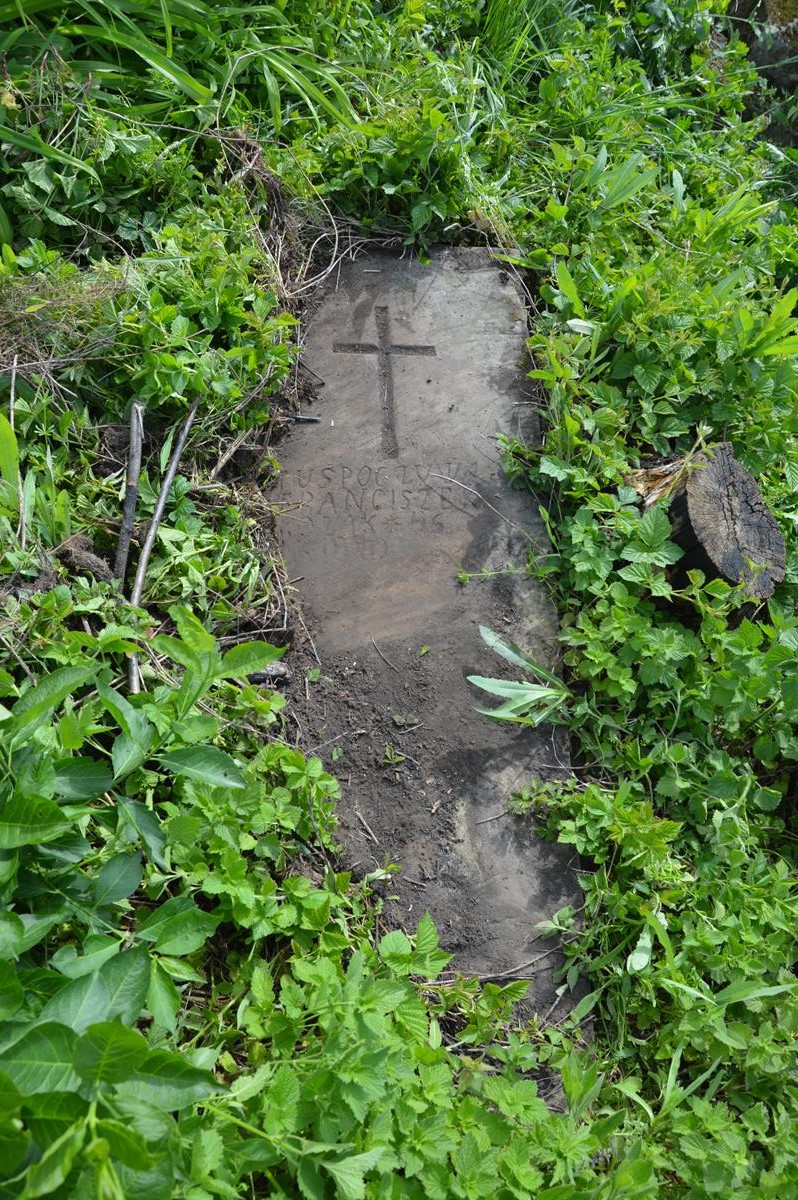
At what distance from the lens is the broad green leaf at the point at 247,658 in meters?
1.71

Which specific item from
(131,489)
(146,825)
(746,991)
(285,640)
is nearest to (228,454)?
(131,489)

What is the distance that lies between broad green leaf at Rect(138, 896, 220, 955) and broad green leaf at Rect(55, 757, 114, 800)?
0.25 metres

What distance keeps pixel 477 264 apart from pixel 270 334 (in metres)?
0.93

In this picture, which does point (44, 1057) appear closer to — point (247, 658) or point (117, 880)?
point (117, 880)

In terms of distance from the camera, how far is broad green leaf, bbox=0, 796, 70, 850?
145cm

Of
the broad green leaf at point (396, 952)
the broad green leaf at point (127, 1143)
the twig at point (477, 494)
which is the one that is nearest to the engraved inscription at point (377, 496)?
the twig at point (477, 494)

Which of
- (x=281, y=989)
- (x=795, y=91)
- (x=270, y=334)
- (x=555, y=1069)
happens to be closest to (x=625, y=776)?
(x=555, y=1069)

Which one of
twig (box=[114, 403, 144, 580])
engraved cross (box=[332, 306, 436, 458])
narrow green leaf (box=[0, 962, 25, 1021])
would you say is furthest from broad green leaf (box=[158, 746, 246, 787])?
engraved cross (box=[332, 306, 436, 458])

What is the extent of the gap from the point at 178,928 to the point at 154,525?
3.76 feet

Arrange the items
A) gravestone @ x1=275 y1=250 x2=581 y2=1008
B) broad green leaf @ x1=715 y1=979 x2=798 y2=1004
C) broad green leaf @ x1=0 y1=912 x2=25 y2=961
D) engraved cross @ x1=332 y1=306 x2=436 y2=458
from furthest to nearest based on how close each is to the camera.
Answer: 1. engraved cross @ x1=332 y1=306 x2=436 y2=458
2. gravestone @ x1=275 y1=250 x2=581 y2=1008
3. broad green leaf @ x1=715 y1=979 x2=798 y2=1004
4. broad green leaf @ x1=0 y1=912 x2=25 y2=961

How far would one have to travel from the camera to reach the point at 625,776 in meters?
2.45

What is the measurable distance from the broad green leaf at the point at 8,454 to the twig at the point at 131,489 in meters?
0.29

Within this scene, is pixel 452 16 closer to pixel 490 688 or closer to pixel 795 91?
pixel 795 91

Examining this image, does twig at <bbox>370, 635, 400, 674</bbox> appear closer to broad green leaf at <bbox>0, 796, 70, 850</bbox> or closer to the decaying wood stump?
the decaying wood stump
